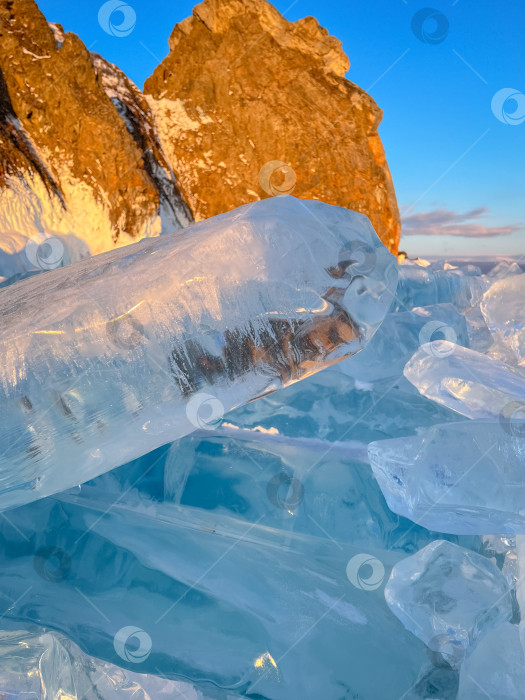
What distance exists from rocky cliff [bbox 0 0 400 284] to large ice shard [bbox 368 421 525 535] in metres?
10.5

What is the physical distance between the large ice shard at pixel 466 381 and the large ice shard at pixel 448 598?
364 mm

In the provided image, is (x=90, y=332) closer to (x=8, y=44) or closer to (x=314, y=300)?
(x=314, y=300)

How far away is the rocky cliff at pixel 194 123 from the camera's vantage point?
35.8 feet

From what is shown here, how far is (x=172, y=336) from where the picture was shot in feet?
2.81

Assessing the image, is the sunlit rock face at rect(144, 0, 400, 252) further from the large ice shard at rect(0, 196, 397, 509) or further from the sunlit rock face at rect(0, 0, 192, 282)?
the large ice shard at rect(0, 196, 397, 509)

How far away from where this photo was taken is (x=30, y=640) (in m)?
0.78

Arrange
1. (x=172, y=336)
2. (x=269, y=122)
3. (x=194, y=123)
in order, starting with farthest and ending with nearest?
(x=269, y=122) → (x=194, y=123) → (x=172, y=336)

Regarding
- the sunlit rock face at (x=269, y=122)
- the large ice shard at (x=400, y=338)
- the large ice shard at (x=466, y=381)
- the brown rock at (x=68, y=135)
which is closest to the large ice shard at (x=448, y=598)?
the large ice shard at (x=466, y=381)

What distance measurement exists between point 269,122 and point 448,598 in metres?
14.2

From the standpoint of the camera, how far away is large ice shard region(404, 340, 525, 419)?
3.87ft

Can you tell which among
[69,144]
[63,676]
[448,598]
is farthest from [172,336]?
[69,144]

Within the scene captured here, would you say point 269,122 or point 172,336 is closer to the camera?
point 172,336

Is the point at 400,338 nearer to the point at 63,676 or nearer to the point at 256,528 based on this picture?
the point at 256,528

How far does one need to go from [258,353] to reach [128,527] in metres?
0.59
